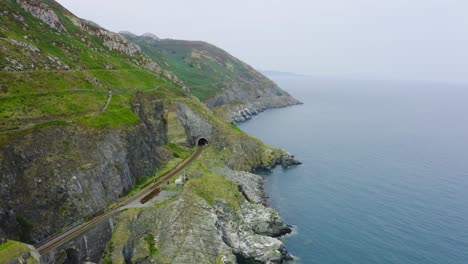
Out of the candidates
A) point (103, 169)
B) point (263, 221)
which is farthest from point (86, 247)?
point (263, 221)

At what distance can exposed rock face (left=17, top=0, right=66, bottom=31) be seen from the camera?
125113 mm

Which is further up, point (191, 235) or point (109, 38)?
point (109, 38)

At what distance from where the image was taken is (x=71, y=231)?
199 feet

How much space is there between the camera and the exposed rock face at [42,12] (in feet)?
410

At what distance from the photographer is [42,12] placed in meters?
128

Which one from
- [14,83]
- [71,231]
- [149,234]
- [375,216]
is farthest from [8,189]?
[375,216]

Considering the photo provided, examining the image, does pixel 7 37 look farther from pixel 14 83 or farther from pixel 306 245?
pixel 306 245

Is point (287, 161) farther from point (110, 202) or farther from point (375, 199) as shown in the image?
point (110, 202)

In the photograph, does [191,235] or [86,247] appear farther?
[191,235]

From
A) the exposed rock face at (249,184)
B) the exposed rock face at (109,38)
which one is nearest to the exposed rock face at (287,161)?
the exposed rock face at (249,184)

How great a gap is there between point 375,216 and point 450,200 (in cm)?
2653

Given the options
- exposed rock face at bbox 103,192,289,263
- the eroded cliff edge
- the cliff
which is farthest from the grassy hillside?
exposed rock face at bbox 103,192,289,263

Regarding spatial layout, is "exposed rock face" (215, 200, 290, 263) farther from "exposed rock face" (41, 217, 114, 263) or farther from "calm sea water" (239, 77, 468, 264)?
"exposed rock face" (41, 217, 114, 263)

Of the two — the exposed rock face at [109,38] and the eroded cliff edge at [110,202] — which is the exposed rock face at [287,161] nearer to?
the eroded cliff edge at [110,202]
